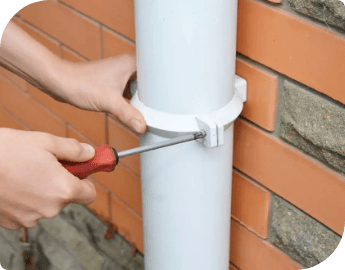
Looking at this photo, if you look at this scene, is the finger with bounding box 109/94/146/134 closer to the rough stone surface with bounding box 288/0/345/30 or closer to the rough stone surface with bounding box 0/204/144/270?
the rough stone surface with bounding box 288/0/345/30

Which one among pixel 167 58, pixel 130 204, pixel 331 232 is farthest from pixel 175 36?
pixel 130 204

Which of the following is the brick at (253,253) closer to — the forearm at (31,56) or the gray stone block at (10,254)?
the forearm at (31,56)

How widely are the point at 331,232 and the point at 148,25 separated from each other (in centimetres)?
44

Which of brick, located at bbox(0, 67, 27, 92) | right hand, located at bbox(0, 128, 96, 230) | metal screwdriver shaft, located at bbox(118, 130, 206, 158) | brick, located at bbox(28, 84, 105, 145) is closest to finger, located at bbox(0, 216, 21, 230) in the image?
right hand, located at bbox(0, 128, 96, 230)

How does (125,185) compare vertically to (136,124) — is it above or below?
below

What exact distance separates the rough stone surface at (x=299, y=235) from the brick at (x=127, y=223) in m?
0.45

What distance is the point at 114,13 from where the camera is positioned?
3.77ft

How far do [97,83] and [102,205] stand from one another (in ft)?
1.95

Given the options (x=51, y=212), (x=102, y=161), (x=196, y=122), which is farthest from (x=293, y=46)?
(x=51, y=212)

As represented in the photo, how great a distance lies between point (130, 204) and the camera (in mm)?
1379

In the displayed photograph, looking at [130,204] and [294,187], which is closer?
[294,187]

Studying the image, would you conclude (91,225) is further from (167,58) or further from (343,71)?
(343,71)

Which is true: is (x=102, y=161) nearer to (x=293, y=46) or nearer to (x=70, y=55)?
(x=293, y=46)

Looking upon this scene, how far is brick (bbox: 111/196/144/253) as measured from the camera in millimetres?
1386
